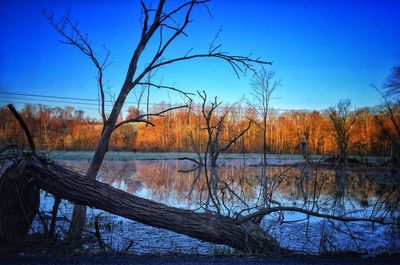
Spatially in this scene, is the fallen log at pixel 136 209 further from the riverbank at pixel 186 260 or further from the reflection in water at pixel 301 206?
the riverbank at pixel 186 260

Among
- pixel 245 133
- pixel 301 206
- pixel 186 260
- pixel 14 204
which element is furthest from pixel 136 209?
pixel 245 133

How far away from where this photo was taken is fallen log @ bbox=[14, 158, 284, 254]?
5512 mm

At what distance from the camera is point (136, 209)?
5.64 metres

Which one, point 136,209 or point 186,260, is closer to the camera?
point 186,260

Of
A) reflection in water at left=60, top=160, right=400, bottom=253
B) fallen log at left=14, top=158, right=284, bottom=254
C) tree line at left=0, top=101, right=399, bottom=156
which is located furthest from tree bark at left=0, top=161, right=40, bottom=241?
tree line at left=0, top=101, right=399, bottom=156

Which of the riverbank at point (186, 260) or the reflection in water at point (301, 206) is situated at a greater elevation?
the riverbank at point (186, 260)

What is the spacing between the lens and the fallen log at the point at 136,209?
217 inches

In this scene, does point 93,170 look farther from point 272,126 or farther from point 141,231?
point 272,126

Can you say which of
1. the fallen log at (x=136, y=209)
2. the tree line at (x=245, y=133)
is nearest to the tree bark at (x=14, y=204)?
the fallen log at (x=136, y=209)

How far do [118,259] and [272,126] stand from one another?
234 feet

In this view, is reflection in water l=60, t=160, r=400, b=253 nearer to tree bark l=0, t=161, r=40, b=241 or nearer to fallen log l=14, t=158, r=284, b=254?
fallen log l=14, t=158, r=284, b=254

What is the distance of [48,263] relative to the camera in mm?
3975

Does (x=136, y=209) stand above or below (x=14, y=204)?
below

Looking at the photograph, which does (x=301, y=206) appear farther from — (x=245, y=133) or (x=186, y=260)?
(x=245, y=133)
